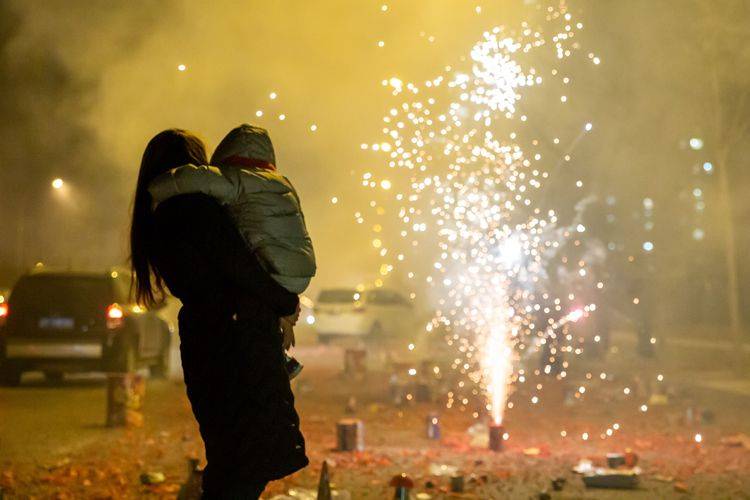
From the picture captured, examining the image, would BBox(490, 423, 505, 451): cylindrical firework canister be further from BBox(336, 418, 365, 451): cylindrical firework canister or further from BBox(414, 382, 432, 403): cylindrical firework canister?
BBox(414, 382, 432, 403): cylindrical firework canister

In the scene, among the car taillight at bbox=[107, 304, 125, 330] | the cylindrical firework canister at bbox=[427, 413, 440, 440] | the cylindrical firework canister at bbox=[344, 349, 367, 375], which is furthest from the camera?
the cylindrical firework canister at bbox=[344, 349, 367, 375]

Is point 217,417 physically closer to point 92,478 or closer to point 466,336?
point 92,478

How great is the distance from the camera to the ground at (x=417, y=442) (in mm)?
6070

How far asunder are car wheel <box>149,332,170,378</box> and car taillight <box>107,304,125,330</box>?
165 centimetres

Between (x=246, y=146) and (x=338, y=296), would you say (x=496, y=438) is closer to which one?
(x=246, y=146)

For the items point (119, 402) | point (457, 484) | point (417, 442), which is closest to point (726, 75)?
point (417, 442)

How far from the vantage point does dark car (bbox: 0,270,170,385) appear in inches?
466

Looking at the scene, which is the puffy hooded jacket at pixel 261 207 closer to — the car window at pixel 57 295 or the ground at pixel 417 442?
the ground at pixel 417 442

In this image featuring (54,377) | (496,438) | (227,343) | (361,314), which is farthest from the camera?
(361,314)

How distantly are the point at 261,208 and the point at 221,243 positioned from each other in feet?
0.53

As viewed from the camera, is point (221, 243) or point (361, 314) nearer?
point (221, 243)

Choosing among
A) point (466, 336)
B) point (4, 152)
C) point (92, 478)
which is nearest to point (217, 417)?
point (92, 478)

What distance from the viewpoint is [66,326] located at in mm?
11867

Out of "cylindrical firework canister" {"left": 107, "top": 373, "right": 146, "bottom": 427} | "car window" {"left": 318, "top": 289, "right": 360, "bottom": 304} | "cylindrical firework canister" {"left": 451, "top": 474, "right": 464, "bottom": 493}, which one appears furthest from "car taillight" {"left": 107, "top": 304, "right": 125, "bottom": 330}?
"car window" {"left": 318, "top": 289, "right": 360, "bottom": 304}
